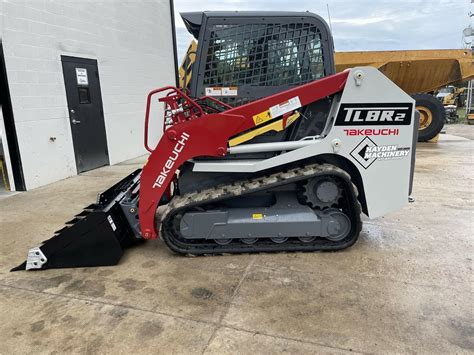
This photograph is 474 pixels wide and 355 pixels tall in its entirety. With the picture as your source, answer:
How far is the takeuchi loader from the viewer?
3.18 m

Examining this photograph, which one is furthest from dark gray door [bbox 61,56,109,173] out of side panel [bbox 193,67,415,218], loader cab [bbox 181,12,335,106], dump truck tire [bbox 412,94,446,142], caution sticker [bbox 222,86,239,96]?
dump truck tire [bbox 412,94,446,142]

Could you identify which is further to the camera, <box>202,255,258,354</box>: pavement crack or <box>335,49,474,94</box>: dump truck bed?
<box>335,49,474,94</box>: dump truck bed

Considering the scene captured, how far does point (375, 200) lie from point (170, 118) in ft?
6.66

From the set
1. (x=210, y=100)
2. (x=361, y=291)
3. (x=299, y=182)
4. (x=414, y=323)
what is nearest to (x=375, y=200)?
(x=299, y=182)

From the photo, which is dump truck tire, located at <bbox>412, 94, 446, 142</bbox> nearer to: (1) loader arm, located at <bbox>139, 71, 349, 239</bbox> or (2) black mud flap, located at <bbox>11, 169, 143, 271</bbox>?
(1) loader arm, located at <bbox>139, 71, 349, 239</bbox>

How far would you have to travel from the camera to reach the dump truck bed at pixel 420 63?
10.2 metres

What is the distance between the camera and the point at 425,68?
10367mm

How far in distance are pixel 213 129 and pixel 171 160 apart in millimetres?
461

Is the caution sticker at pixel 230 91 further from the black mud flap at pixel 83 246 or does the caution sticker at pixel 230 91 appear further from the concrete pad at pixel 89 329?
the concrete pad at pixel 89 329

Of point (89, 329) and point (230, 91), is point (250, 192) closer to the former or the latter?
point (230, 91)

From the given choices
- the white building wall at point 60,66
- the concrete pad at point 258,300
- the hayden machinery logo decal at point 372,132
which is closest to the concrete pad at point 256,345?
the concrete pad at point 258,300

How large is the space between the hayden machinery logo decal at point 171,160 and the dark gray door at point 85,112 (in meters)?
4.42

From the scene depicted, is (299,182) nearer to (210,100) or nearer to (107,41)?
(210,100)

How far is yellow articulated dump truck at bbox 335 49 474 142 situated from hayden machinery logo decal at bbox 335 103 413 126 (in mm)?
7676
